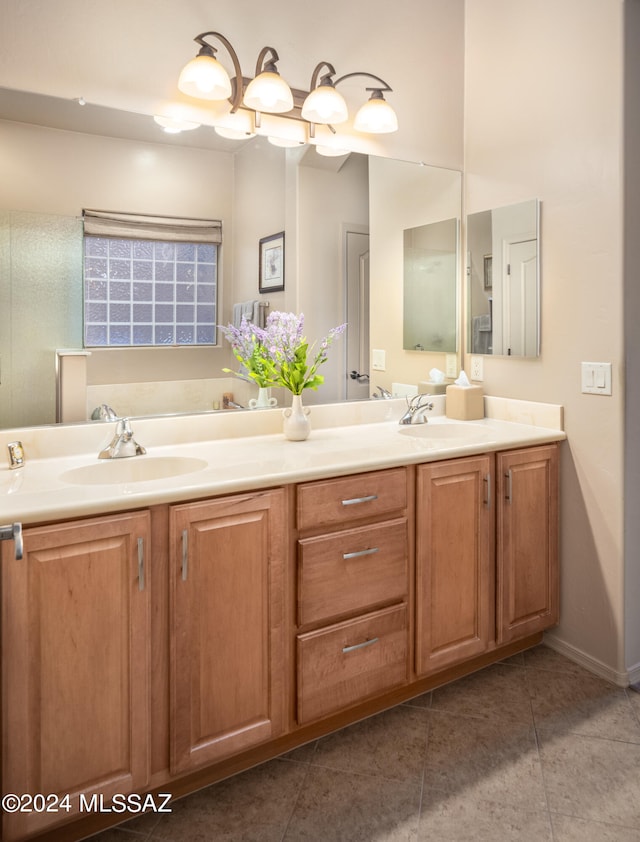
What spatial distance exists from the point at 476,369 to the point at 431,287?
0.43 m

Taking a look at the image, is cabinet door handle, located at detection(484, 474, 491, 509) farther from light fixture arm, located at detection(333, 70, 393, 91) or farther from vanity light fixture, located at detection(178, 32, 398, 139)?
light fixture arm, located at detection(333, 70, 393, 91)

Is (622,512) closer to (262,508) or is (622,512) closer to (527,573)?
(527,573)

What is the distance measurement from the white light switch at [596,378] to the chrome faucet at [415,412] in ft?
2.01

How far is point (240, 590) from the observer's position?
5.13ft

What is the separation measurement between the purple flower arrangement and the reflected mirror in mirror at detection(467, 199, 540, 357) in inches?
34.6

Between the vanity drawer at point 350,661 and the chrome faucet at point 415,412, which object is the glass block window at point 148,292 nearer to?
the chrome faucet at point 415,412

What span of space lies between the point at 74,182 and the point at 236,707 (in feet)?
5.25

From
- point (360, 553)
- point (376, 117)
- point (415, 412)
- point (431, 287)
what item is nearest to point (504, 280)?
point (431, 287)

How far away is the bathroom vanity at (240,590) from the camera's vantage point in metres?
1.32

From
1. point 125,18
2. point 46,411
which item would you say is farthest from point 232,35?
point 46,411

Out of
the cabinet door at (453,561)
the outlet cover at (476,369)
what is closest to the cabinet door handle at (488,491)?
the cabinet door at (453,561)

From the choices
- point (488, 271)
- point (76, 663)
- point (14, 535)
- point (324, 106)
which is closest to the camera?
point (14, 535)

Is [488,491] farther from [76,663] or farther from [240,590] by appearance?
[76,663]

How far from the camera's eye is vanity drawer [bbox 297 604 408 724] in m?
1.69
